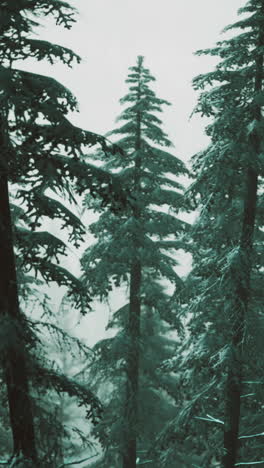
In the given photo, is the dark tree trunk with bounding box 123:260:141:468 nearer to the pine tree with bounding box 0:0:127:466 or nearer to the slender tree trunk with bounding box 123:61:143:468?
the slender tree trunk with bounding box 123:61:143:468

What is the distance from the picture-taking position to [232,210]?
31.8 ft

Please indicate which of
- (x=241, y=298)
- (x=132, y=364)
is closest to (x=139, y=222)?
(x=241, y=298)

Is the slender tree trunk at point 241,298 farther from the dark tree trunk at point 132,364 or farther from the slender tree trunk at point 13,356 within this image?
the slender tree trunk at point 13,356

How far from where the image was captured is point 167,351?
19.2m

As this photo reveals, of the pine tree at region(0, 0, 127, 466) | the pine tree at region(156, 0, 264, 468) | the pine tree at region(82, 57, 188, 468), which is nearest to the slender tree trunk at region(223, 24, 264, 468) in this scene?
the pine tree at region(156, 0, 264, 468)

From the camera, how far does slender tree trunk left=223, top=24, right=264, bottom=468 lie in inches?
329

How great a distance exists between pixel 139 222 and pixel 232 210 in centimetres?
274

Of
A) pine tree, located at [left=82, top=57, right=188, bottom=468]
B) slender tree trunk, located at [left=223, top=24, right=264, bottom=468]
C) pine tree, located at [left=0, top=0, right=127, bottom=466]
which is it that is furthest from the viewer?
pine tree, located at [left=82, top=57, right=188, bottom=468]

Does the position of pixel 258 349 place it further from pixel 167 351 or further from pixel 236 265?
pixel 167 351

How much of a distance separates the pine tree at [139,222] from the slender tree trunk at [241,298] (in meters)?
2.90

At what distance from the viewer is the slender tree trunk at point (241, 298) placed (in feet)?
27.5

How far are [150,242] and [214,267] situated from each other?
272 centimetres

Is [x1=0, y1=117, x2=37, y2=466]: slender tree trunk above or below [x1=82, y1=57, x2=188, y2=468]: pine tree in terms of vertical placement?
below

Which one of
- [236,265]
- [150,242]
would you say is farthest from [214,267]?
[150,242]
